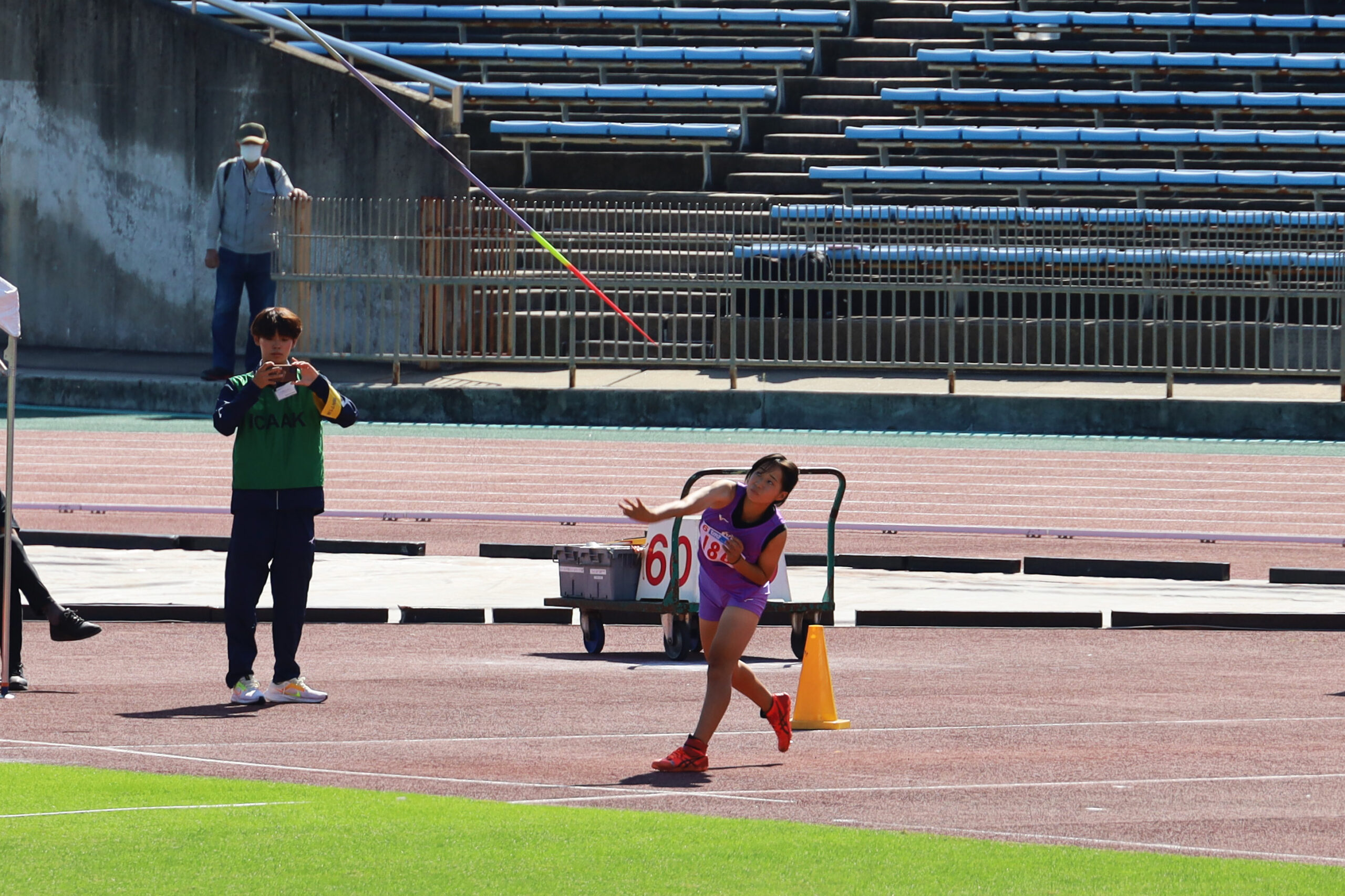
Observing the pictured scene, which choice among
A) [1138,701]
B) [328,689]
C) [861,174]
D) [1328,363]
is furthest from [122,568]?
[861,174]

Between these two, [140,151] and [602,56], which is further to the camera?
[602,56]

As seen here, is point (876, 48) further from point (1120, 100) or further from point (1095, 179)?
A: point (1095, 179)

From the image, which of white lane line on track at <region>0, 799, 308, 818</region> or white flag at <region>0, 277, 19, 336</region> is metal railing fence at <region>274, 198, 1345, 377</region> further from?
white lane line on track at <region>0, 799, 308, 818</region>

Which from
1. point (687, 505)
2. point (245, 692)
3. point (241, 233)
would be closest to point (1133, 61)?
point (241, 233)

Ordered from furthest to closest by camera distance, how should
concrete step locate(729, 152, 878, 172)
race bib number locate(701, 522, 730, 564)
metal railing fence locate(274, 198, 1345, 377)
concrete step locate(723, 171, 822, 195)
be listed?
concrete step locate(729, 152, 878, 172)
concrete step locate(723, 171, 822, 195)
metal railing fence locate(274, 198, 1345, 377)
race bib number locate(701, 522, 730, 564)

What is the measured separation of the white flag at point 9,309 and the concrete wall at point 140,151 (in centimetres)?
1751

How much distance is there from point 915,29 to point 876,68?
1.34m

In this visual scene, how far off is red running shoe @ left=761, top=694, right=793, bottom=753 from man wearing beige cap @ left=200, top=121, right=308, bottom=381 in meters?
15.9

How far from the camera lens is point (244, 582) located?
430 inches

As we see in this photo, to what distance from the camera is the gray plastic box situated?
12.9 meters

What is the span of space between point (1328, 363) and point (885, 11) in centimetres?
1260

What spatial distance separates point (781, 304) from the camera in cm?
2605

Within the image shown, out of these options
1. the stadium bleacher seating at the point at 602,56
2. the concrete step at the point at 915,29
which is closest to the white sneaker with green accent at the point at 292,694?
the stadium bleacher seating at the point at 602,56

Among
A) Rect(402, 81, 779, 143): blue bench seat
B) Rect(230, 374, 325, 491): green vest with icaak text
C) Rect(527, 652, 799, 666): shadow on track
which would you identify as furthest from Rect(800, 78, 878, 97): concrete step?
Rect(230, 374, 325, 491): green vest with icaak text
